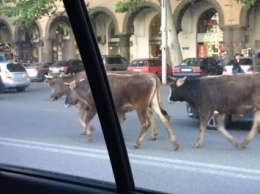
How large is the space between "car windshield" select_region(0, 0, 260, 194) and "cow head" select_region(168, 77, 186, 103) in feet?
0.07

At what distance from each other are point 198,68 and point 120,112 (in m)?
2.51

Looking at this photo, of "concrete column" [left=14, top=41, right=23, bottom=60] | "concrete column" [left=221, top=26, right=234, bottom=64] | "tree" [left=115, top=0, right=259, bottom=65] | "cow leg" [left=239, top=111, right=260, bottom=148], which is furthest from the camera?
"concrete column" [left=221, top=26, right=234, bottom=64]

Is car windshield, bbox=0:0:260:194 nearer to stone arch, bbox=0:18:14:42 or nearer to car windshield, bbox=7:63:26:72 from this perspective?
stone arch, bbox=0:18:14:42

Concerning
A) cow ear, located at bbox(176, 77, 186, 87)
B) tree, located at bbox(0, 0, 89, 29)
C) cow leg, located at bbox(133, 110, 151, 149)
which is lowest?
cow leg, located at bbox(133, 110, 151, 149)

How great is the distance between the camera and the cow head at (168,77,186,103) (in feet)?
16.6

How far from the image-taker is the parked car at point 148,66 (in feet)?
19.4

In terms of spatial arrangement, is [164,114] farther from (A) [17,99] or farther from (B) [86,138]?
(A) [17,99]

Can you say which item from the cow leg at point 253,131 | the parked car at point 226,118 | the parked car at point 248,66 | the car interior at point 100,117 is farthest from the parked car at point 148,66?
the car interior at point 100,117

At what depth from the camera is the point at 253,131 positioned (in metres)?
3.87

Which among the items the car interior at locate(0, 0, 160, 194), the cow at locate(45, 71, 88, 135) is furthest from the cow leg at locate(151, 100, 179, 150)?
the car interior at locate(0, 0, 160, 194)

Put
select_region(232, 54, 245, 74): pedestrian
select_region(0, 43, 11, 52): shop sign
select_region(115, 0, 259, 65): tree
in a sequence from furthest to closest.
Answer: select_region(0, 43, 11, 52): shop sign < select_region(115, 0, 259, 65): tree < select_region(232, 54, 245, 74): pedestrian

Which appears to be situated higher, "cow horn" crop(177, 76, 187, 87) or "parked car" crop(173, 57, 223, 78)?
"parked car" crop(173, 57, 223, 78)

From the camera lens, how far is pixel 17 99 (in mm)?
7723

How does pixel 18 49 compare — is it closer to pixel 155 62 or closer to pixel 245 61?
pixel 155 62
